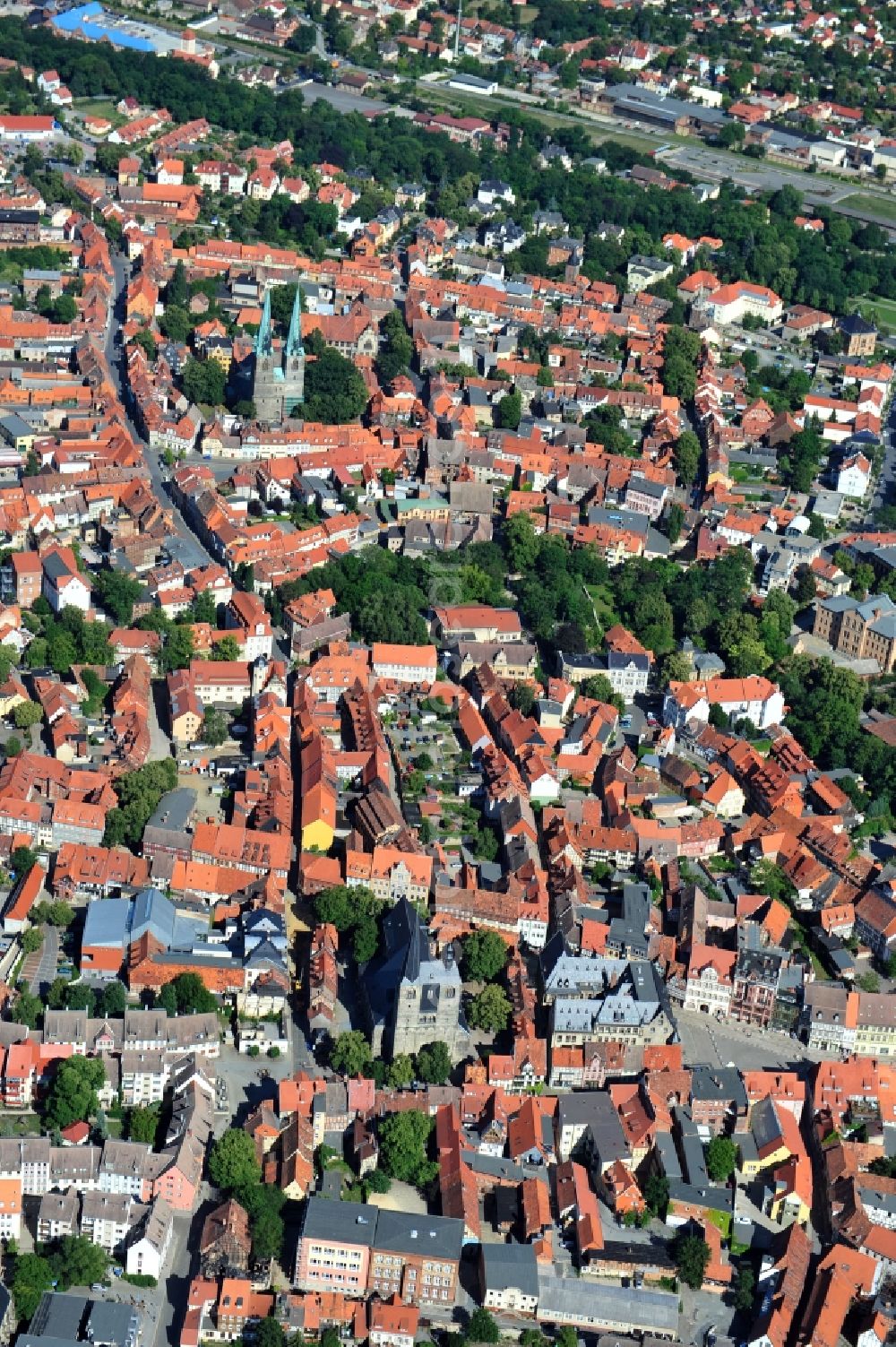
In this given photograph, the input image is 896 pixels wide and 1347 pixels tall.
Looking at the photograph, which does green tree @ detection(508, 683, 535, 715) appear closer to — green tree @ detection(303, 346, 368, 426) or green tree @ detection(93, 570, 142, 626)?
green tree @ detection(93, 570, 142, 626)

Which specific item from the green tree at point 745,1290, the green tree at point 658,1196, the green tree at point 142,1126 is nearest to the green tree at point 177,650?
the green tree at point 142,1126

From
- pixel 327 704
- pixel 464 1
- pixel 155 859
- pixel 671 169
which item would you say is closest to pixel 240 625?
pixel 327 704

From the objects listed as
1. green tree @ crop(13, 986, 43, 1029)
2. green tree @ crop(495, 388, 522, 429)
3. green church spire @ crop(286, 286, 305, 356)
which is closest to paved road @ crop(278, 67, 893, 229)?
green tree @ crop(495, 388, 522, 429)

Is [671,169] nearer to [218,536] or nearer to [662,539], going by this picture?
[662,539]

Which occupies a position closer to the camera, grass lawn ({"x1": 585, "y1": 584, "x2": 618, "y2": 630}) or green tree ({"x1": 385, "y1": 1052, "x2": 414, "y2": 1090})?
green tree ({"x1": 385, "y1": 1052, "x2": 414, "y2": 1090})

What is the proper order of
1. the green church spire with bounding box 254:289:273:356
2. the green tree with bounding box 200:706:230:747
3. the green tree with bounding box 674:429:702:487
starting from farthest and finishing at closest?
the green tree with bounding box 674:429:702:487
the green church spire with bounding box 254:289:273:356
the green tree with bounding box 200:706:230:747
